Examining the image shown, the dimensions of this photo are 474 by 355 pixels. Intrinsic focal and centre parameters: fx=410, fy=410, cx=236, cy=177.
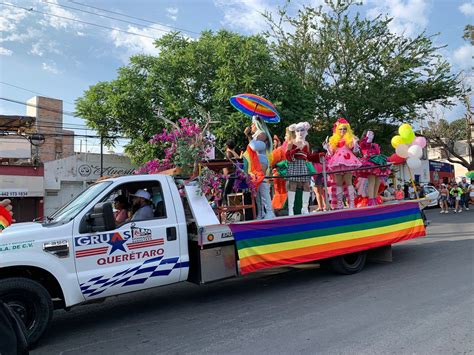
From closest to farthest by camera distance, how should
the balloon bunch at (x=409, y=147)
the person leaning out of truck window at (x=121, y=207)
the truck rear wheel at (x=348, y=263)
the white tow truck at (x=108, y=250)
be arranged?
the white tow truck at (x=108, y=250) → the person leaning out of truck window at (x=121, y=207) → the truck rear wheel at (x=348, y=263) → the balloon bunch at (x=409, y=147)

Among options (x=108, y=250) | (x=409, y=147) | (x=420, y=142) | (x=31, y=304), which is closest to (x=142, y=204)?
(x=108, y=250)

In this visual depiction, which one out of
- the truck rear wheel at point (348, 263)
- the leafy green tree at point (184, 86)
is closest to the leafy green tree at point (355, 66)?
the leafy green tree at point (184, 86)

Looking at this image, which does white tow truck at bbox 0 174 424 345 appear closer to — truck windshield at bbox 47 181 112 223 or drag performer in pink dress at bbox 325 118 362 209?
truck windshield at bbox 47 181 112 223

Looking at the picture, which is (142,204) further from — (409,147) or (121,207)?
(409,147)

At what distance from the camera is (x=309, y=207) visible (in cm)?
891

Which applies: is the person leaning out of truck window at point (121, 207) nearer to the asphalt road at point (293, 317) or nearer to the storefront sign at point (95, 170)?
the asphalt road at point (293, 317)

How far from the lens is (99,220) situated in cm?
478

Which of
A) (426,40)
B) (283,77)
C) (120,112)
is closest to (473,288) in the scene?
(283,77)

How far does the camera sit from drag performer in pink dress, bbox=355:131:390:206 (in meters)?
8.52

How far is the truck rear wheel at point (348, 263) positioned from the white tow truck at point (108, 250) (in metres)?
1.55

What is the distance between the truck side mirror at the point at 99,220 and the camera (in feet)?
15.4

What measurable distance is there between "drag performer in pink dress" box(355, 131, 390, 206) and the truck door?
466 centimetres

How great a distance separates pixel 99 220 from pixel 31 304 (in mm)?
1134

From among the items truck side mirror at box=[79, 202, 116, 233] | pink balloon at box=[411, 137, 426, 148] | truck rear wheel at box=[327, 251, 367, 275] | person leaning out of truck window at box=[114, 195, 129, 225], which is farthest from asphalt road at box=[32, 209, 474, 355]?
pink balloon at box=[411, 137, 426, 148]
